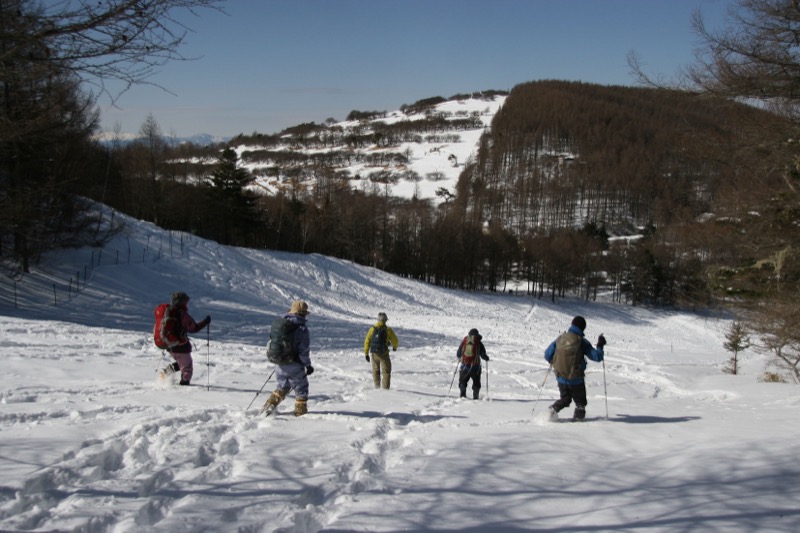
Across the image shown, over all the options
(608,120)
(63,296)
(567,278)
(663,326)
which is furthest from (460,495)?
(608,120)

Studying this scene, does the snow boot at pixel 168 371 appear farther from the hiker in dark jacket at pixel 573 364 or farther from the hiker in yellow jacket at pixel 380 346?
the hiker in dark jacket at pixel 573 364

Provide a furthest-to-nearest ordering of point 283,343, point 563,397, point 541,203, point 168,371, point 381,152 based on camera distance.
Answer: point 381,152
point 541,203
point 168,371
point 563,397
point 283,343

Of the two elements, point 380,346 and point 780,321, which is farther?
point 780,321

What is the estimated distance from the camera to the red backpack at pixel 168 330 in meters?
9.00

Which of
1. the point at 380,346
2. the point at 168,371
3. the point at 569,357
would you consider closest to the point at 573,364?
the point at 569,357

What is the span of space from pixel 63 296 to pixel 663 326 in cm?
5142

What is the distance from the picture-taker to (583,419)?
7.84 m

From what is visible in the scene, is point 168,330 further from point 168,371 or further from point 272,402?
point 272,402

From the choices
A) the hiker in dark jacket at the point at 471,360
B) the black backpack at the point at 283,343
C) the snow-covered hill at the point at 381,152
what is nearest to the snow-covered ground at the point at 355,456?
the black backpack at the point at 283,343

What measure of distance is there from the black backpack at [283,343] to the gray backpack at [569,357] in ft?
13.1

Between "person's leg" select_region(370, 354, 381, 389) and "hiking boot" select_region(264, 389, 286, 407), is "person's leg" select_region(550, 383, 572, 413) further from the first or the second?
"person's leg" select_region(370, 354, 381, 389)

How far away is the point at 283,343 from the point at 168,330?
9.59 feet

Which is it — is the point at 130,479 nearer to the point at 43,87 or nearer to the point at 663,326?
the point at 43,87

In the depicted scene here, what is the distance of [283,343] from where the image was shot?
7.35 metres
